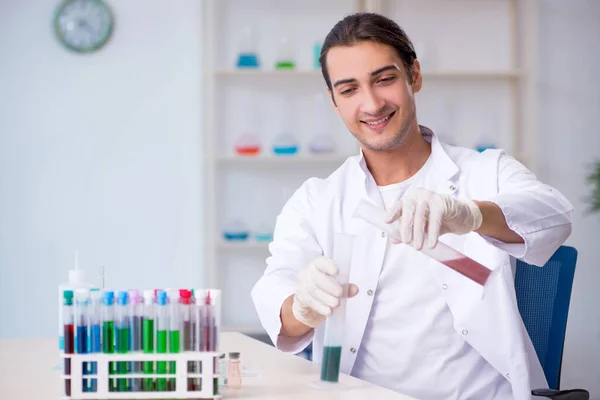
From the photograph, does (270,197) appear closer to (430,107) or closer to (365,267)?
(430,107)

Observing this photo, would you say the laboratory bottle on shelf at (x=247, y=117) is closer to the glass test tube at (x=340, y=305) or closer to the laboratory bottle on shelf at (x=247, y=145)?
the laboratory bottle on shelf at (x=247, y=145)

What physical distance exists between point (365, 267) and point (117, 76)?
239 centimetres

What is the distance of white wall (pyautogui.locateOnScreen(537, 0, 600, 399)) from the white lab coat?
2253 millimetres

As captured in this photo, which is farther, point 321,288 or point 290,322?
point 290,322

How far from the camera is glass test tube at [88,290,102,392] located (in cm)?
123

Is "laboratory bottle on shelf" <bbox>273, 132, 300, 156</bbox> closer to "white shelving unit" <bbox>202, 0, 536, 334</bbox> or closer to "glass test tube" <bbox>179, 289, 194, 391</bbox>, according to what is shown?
"white shelving unit" <bbox>202, 0, 536, 334</bbox>

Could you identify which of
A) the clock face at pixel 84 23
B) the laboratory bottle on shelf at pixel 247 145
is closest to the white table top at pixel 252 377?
the laboratory bottle on shelf at pixel 247 145

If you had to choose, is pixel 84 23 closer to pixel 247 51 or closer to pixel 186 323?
pixel 247 51

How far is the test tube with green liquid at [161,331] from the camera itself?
4.03 feet

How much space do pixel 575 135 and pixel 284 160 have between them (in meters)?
1.51

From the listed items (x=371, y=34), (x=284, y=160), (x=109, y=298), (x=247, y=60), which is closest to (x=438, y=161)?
(x=371, y=34)

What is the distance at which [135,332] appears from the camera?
123cm

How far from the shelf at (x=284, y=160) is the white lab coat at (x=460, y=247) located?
166 centimetres

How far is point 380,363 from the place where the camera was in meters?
1.80
